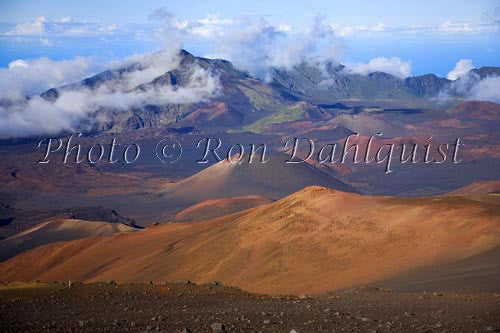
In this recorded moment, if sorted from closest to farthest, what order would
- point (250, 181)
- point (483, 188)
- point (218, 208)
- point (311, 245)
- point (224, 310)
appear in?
point (224, 310), point (311, 245), point (218, 208), point (483, 188), point (250, 181)

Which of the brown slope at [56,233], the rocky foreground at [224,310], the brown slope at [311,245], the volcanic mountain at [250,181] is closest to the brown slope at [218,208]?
the brown slope at [56,233]

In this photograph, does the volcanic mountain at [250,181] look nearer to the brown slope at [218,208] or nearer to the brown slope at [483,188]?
the brown slope at [218,208]

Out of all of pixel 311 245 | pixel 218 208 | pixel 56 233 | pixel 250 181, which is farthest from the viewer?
pixel 250 181

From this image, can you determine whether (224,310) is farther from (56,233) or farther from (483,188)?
(483,188)

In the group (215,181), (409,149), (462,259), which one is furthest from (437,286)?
(409,149)

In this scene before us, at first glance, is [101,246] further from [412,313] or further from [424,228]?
[412,313]

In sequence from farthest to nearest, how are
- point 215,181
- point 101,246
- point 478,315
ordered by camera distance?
point 215,181
point 101,246
point 478,315

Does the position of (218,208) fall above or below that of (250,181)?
below

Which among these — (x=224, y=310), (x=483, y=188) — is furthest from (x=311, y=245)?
(x=483, y=188)
